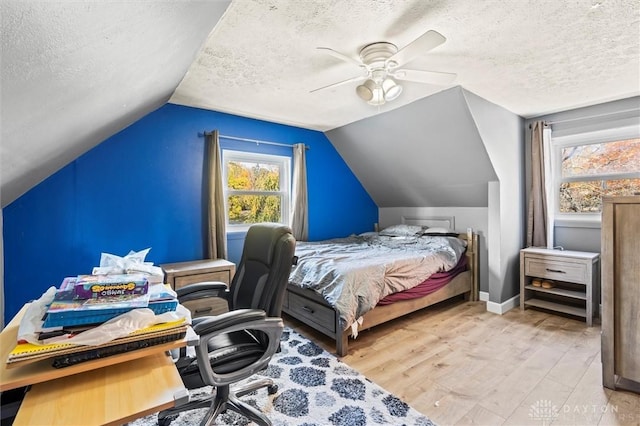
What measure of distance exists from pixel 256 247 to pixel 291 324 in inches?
60.4

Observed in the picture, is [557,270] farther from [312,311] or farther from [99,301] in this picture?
[99,301]

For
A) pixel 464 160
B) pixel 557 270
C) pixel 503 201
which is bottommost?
pixel 557 270

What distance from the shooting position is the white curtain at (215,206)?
10.5 ft

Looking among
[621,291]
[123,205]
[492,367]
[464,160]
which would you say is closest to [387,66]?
[464,160]

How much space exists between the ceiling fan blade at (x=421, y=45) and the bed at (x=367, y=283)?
1.60 m

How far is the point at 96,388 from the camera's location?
815 mm

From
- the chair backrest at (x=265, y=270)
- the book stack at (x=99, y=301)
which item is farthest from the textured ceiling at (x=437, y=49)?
the book stack at (x=99, y=301)

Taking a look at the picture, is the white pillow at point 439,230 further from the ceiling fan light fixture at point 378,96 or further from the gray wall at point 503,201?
the ceiling fan light fixture at point 378,96

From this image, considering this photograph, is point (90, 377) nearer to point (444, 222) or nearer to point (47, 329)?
point (47, 329)

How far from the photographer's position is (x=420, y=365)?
221 cm

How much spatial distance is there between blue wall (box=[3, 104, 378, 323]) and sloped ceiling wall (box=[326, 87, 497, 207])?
4.10 ft

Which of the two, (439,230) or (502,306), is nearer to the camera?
(502,306)

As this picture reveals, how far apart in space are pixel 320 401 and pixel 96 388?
52.3 inches

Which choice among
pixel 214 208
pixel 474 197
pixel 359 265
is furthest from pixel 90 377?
pixel 474 197
